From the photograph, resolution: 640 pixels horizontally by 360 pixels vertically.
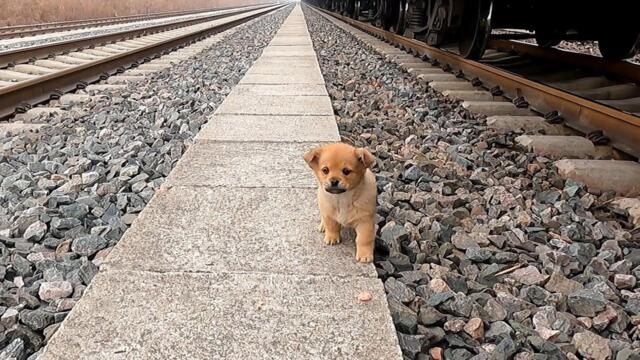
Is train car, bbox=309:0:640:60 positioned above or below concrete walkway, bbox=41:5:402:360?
above

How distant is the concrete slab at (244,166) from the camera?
99.3 inches

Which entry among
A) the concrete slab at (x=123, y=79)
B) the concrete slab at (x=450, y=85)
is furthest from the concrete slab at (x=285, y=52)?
the concrete slab at (x=450, y=85)

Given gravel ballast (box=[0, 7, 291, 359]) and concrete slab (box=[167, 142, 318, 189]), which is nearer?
gravel ballast (box=[0, 7, 291, 359])

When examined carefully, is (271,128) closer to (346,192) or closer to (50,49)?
(346,192)

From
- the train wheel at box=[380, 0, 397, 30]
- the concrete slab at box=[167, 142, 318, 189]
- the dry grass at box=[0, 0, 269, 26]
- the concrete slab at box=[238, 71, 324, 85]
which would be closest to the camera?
the concrete slab at box=[167, 142, 318, 189]

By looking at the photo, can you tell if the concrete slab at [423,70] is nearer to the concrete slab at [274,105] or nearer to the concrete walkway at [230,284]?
the concrete slab at [274,105]

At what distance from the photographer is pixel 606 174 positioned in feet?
8.87

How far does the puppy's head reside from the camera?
1.73m

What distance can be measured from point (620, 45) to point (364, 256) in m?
4.52

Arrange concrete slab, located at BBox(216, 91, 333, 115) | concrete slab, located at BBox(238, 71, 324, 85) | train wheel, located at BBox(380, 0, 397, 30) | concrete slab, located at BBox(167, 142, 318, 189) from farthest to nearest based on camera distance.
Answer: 1. train wheel, located at BBox(380, 0, 397, 30)
2. concrete slab, located at BBox(238, 71, 324, 85)
3. concrete slab, located at BBox(216, 91, 333, 115)
4. concrete slab, located at BBox(167, 142, 318, 189)

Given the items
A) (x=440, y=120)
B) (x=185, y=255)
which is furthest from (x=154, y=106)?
(x=185, y=255)

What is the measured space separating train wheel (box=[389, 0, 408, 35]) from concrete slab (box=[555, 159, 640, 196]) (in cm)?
620

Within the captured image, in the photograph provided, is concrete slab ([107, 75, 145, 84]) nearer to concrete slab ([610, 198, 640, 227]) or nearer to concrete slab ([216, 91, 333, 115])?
concrete slab ([216, 91, 333, 115])

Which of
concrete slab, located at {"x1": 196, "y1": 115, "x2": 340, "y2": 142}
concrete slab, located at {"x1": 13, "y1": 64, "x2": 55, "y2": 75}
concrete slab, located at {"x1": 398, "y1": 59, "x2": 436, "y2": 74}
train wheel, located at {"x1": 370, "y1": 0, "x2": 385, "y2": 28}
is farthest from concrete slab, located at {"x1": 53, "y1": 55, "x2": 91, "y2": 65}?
train wheel, located at {"x1": 370, "y1": 0, "x2": 385, "y2": 28}
